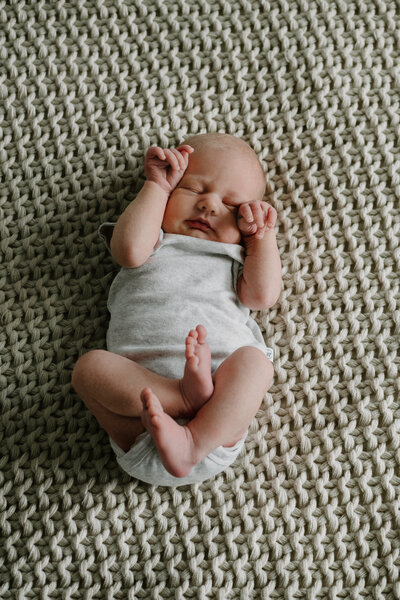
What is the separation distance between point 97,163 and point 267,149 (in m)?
0.34

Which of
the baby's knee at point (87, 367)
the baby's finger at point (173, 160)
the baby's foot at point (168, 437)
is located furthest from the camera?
the baby's finger at point (173, 160)

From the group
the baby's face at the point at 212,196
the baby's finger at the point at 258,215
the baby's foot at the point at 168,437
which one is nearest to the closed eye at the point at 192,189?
the baby's face at the point at 212,196

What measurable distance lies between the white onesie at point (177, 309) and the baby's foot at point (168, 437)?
0.07 metres

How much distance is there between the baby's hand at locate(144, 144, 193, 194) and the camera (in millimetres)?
1155

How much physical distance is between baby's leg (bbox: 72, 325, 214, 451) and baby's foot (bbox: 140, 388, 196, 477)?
50 mm

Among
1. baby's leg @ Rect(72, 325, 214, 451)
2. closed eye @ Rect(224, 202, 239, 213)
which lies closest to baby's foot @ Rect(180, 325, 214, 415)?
baby's leg @ Rect(72, 325, 214, 451)

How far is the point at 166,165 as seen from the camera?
3.88ft

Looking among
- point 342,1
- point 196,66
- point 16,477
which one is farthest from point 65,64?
point 16,477

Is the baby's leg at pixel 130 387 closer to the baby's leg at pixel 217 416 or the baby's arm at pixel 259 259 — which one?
the baby's leg at pixel 217 416

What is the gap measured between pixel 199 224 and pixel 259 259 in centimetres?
12

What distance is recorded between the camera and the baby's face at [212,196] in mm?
1153

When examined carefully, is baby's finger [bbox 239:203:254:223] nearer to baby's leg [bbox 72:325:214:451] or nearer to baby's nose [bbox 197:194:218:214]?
baby's nose [bbox 197:194:218:214]

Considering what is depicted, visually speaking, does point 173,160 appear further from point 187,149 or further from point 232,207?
point 232,207

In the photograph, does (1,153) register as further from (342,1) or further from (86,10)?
(342,1)
